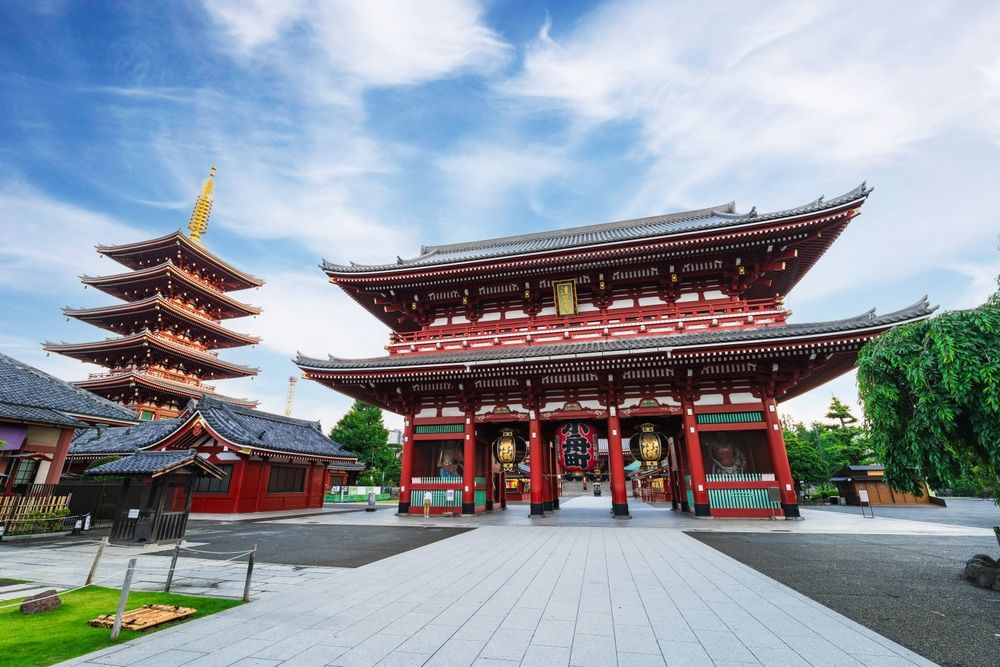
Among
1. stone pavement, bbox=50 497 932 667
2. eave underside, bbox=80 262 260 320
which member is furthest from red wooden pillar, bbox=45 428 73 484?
eave underside, bbox=80 262 260 320

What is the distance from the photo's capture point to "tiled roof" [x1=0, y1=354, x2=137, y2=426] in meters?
11.2

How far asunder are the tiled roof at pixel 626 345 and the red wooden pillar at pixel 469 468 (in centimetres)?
316

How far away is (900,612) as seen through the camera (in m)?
4.94

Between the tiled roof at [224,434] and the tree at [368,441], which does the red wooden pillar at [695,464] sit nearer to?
the tiled roof at [224,434]

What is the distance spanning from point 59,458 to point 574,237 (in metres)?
22.9

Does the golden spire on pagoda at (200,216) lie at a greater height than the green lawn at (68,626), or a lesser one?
greater

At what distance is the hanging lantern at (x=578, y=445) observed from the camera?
1700 centimetres

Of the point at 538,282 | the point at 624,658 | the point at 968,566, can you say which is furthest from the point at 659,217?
the point at 624,658

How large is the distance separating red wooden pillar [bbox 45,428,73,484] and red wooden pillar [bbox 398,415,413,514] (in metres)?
10.5

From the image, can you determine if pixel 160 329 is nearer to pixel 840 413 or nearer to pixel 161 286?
pixel 161 286

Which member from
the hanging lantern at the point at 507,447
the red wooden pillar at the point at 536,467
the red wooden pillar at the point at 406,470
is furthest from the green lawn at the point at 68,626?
the hanging lantern at the point at 507,447

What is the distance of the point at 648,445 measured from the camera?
52.7ft

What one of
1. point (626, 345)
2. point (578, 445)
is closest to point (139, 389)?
point (578, 445)

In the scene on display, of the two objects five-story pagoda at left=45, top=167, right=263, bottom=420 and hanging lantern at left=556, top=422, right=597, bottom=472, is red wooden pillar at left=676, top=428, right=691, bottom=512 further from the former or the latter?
five-story pagoda at left=45, top=167, right=263, bottom=420
